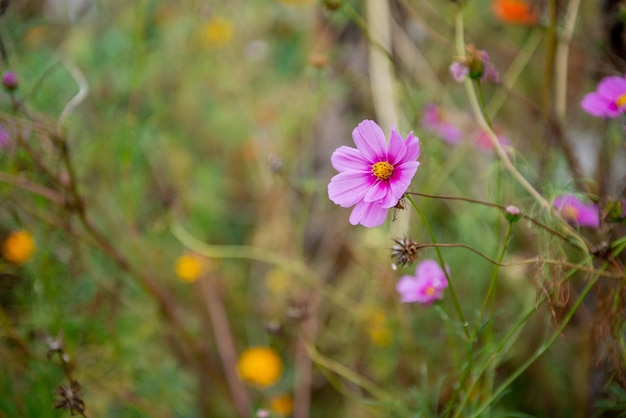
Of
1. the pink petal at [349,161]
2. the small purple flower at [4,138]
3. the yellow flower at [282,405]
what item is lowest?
the pink petal at [349,161]

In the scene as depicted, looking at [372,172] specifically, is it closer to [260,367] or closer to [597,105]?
[597,105]

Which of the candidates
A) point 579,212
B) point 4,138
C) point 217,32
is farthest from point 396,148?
point 217,32

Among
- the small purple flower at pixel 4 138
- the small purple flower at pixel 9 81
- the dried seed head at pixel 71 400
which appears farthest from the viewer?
the small purple flower at pixel 4 138

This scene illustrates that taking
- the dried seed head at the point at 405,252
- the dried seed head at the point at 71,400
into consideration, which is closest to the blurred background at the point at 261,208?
the dried seed head at the point at 71,400

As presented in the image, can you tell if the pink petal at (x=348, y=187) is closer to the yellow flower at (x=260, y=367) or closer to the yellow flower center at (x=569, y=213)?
the yellow flower center at (x=569, y=213)

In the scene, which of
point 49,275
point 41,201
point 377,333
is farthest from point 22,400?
point 377,333

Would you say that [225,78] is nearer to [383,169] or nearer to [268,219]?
[268,219]

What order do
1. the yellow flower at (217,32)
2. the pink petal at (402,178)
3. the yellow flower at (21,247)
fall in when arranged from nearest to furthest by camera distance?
the pink petal at (402,178) → the yellow flower at (21,247) → the yellow flower at (217,32)
